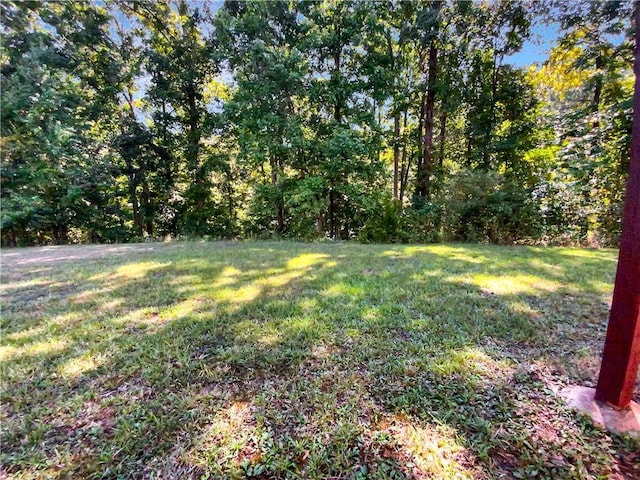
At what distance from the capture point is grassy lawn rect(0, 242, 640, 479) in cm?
112

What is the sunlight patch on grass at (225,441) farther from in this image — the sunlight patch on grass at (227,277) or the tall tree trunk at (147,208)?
the tall tree trunk at (147,208)

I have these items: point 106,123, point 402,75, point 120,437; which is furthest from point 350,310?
point 106,123

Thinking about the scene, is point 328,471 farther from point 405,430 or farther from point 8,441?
point 8,441

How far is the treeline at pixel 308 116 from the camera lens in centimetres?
648

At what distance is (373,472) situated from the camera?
107 centimetres

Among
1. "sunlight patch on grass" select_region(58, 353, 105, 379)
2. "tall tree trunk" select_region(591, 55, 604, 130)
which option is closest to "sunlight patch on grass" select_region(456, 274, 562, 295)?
"sunlight patch on grass" select_region(58, 353, 105, 379)

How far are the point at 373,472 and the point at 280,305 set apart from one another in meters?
1.58

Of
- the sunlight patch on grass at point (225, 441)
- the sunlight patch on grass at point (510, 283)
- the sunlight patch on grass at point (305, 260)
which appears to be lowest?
the sunlight patch on grass at point (225, 441)

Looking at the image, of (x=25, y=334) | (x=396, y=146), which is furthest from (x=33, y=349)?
(x=396, y=146)

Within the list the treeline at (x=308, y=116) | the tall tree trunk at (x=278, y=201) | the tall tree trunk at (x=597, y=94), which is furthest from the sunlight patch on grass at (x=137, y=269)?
the tall tree trunk at (x=597, y=94)

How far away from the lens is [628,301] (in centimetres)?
121

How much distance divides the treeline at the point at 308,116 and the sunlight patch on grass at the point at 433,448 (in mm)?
5861

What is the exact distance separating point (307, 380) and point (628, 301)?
1.45 m

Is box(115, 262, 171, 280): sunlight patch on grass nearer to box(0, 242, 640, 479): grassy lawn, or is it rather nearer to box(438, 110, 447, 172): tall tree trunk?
box(0, 242, 640, 479): grassy lawn
